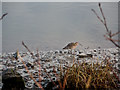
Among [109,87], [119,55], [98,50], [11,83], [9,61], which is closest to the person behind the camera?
[109,87]

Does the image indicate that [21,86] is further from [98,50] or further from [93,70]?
[98,50]

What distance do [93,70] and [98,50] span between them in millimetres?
3011

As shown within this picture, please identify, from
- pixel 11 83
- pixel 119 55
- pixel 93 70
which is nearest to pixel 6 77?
pixel 11 83

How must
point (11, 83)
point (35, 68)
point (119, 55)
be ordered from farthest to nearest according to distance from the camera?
point (119, 55), point (35, 68), point (11, 83)

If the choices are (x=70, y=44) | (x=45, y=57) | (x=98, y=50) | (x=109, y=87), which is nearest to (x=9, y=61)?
(x=45, y=57)

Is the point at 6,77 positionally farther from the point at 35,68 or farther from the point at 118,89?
the point at 118,89

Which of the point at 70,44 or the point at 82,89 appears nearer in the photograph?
the point at 82,89

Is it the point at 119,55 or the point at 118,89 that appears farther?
the point at 119,55

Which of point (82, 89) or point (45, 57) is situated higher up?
point (45, 57)

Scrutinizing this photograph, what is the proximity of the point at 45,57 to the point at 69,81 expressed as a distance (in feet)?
8.11

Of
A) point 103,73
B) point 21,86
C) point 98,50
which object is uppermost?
point 98,50

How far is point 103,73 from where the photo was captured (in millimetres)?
2389

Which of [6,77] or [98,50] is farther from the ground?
[98,50]

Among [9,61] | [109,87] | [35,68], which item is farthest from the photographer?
[9,61]
